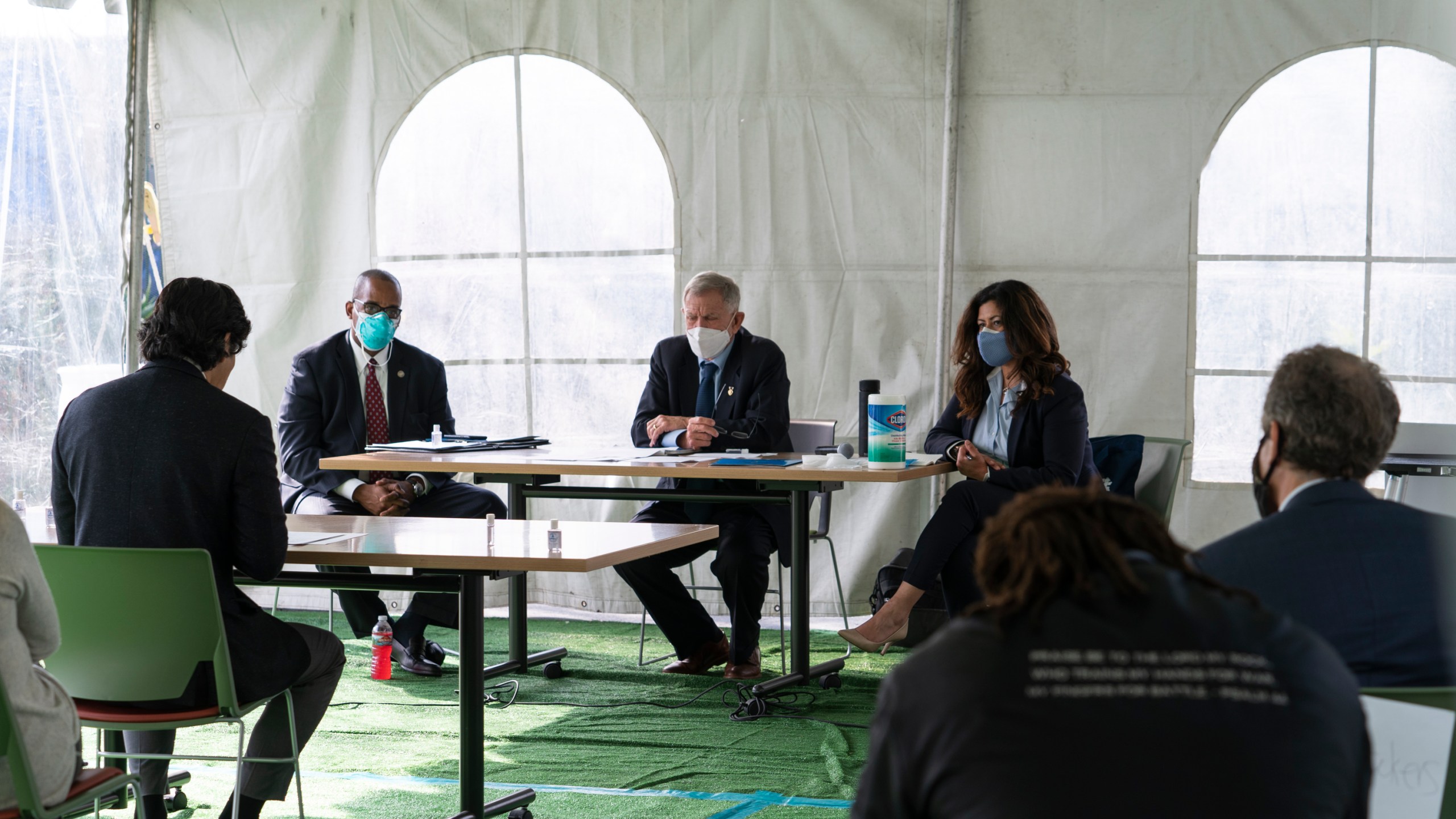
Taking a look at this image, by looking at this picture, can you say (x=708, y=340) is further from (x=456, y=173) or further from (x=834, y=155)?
(x=456, y=173)

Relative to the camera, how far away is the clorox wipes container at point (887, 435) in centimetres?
367

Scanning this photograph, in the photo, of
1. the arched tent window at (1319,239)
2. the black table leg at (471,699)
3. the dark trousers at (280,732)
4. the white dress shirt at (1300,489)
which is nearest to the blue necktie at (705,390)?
the black table leg at (471,699)

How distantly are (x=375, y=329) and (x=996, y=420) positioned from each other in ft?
7.69

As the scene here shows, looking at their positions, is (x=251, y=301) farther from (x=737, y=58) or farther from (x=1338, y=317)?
(x=1338, y=317)

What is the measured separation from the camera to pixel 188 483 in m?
2.43

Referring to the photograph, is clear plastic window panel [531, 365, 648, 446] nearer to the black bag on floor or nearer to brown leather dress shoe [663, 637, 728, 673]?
brown leather dress shoe [663, 637, 728, 673]

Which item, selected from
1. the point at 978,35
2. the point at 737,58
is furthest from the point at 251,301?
the point at 978,35

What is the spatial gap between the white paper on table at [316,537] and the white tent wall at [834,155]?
2.53 meters

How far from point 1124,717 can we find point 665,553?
343 centimetres

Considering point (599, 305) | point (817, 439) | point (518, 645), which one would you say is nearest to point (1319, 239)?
point (817, 439)

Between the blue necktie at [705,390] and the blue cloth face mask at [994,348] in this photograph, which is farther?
the blue necktie at [705,390]

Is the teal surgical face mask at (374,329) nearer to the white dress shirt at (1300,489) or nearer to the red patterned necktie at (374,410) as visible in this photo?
the red patterned necktie at (374,410)

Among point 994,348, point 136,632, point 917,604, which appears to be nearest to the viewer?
point 136,632

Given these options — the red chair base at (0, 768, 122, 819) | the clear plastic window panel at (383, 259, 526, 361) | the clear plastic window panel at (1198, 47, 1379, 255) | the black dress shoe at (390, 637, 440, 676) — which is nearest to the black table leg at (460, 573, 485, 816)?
the red chair base at (0, 768, 122, 819)
